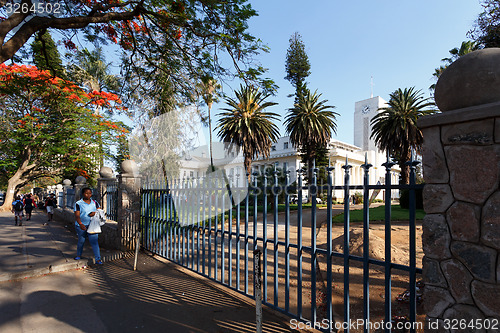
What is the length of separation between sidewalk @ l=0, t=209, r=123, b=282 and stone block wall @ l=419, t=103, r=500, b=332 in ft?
20.3

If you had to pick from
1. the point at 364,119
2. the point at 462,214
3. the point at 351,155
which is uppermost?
the point at 364,119

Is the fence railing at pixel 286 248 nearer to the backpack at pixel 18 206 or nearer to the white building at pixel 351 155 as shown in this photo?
the backpack at pixel 18 206

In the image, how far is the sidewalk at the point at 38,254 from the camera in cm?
540

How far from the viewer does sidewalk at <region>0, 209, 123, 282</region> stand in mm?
5398

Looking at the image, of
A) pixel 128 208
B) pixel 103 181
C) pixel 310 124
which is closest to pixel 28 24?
pixel 128 208

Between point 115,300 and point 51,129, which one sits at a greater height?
point 51,129

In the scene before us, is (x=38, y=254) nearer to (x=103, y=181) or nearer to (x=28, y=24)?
(x=103, y=181)

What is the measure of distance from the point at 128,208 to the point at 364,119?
77.5m

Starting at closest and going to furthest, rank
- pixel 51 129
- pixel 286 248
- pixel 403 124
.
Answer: pixel 286 248, pixel 51 129, pixel 403 124

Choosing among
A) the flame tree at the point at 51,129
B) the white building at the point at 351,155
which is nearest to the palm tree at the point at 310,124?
the white building at the point at 351,155

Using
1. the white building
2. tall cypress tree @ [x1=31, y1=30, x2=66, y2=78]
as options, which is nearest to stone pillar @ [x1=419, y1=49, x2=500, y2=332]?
tall cypress tree @ [x1=31, y1=30, x2=66, y2=78]

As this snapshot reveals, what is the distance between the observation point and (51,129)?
1825 centimetres

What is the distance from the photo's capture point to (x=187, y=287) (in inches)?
189

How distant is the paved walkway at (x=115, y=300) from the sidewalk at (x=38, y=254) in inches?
0.8
